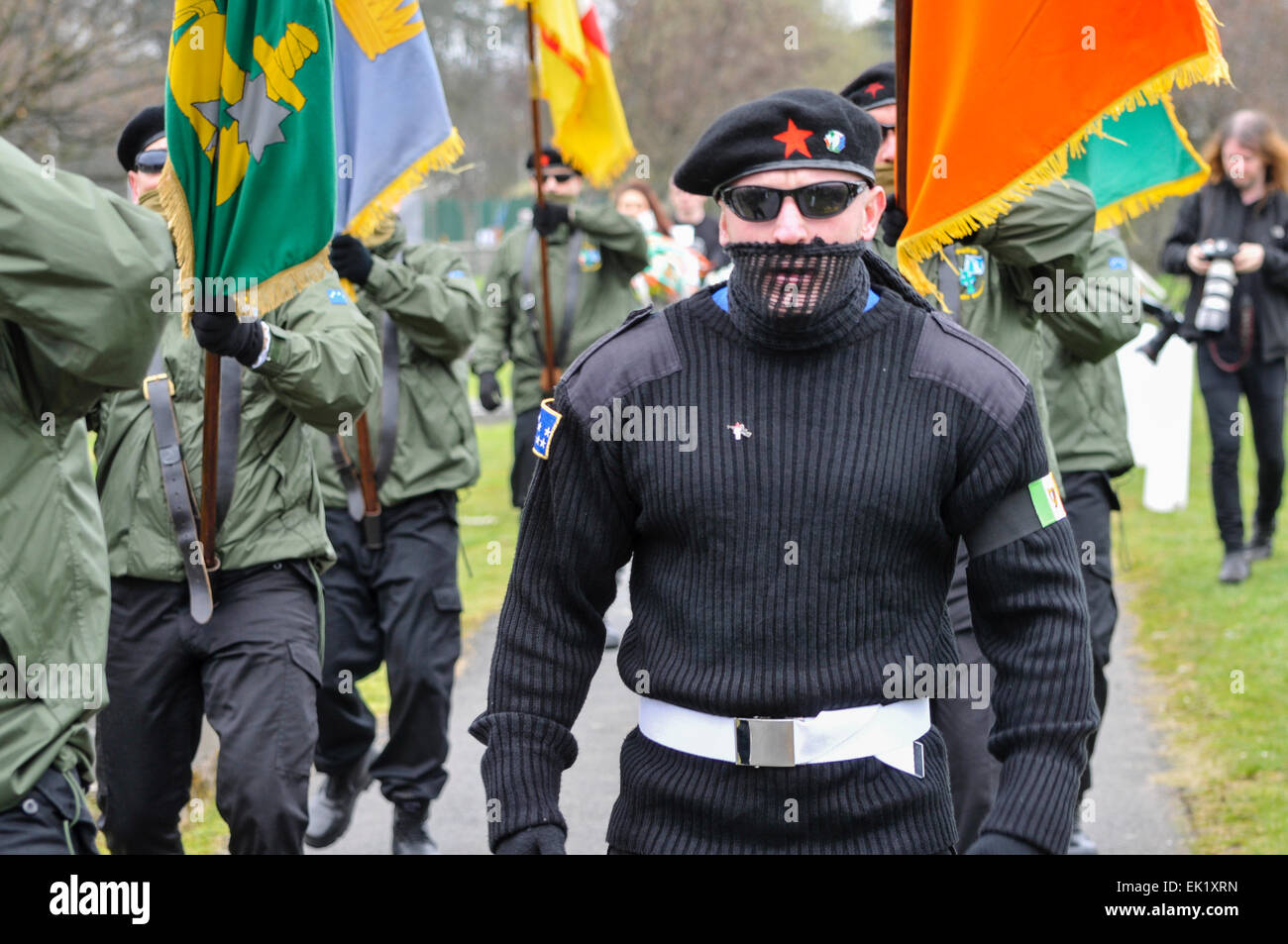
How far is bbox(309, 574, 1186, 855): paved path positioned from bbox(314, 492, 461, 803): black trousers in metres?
0.35

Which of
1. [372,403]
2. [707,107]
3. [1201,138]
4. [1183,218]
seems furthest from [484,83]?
[372,403]

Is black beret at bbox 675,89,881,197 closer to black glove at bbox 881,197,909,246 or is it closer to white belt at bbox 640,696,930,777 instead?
white belt at bbox 640,696,930,777

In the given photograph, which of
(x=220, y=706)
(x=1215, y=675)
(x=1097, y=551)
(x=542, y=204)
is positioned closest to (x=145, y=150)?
(x=220, y=706)

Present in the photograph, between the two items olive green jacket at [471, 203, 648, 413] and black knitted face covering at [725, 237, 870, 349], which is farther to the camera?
olive green jacket at [471, 203, 648, 413]

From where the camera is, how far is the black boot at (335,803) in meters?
6.06

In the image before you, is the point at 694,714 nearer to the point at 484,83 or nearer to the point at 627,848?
the point at 627,848

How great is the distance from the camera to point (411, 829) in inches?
232

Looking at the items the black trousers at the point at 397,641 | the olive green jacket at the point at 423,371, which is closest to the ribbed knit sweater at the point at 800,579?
the black trousers at the point at 397,641

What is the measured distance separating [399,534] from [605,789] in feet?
4.37

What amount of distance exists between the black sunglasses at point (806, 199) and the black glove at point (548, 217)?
6.17m

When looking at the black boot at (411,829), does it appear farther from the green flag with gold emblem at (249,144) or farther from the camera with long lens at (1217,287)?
the camera with long lens at (1217,287)

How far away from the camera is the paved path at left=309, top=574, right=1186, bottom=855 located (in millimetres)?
6082

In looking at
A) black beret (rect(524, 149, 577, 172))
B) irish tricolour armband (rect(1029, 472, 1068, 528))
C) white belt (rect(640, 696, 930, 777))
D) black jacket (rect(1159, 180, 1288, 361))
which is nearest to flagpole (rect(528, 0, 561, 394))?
black beret (rect(524, 149, 577, 172))

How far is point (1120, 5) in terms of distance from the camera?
149 inches
